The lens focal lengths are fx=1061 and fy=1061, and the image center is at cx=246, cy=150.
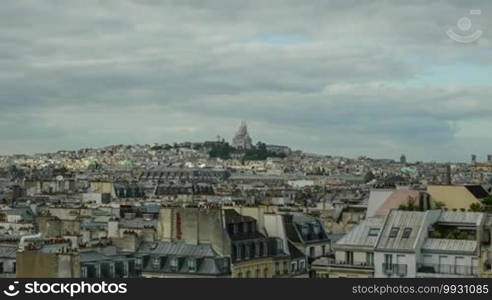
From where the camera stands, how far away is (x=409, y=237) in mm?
25703

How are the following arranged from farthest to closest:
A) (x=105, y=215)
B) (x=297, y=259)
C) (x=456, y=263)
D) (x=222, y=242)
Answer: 1. (x=105, y=215)
2. (x=297, y=259)
3. (x=222, y=242)
4. (x=456, y=263)

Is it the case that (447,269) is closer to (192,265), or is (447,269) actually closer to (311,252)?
(192,265)

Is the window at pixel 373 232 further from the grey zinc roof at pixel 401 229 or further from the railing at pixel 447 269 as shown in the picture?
the railing at pixel 447 269

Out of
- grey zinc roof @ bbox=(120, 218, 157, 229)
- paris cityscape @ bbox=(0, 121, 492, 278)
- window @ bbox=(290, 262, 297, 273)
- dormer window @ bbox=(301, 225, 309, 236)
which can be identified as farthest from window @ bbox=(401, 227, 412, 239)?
grey zinc roof @ bbox=(120, 218, 157, 229)

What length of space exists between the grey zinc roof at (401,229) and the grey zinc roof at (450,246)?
0.36 m

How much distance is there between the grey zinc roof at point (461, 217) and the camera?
26203mm

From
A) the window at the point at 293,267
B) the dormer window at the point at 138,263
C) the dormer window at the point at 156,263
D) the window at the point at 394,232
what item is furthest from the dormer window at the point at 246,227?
the window at the point at 394,232

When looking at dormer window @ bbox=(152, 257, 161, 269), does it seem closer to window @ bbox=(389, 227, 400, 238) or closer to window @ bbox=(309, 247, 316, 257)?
window @ bbox=(309, 247, 316, 257)

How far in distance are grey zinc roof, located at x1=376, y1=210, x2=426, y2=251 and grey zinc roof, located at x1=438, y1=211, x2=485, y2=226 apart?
2.45ft

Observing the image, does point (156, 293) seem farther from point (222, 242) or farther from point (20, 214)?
point (20, 214)

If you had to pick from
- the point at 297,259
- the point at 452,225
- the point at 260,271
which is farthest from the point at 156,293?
the point at 297,259

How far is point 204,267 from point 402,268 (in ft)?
19.3

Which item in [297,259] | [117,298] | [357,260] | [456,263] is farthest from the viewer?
[297,259]

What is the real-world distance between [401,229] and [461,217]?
1741 millimetres
